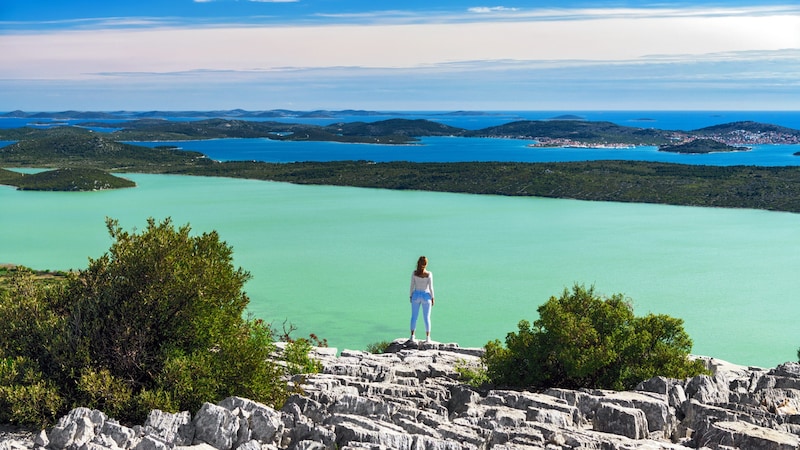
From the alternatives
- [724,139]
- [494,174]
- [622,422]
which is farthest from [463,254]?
[724,139]

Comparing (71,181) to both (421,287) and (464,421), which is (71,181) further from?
(464,421)

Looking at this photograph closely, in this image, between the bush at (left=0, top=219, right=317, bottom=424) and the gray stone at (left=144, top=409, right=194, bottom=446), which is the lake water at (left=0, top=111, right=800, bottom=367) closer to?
the bush at (left=0, top=219, right=317, bottom=424)

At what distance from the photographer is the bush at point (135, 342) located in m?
10.8

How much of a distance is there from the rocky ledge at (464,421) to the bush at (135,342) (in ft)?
2.08

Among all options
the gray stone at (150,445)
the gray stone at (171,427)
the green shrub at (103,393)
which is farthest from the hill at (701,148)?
the gray stone at (150,445)

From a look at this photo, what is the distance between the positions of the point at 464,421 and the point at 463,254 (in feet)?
125

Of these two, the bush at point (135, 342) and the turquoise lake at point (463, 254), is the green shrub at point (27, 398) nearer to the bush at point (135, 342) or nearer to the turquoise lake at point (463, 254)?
the bush at point (135, 342)

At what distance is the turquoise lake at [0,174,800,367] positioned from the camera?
109ft

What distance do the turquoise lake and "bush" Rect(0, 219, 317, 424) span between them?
53.7 ft

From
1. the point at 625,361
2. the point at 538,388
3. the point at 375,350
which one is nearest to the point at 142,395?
the point at 538,388

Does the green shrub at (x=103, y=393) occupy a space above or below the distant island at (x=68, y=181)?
above

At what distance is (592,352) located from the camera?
43.2ft

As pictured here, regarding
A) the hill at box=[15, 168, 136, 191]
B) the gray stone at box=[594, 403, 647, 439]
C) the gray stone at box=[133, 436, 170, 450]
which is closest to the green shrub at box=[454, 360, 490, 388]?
the gray stone at box=[594, 403, 647, 439]

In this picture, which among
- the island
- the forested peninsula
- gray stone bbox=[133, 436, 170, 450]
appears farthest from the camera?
the island
